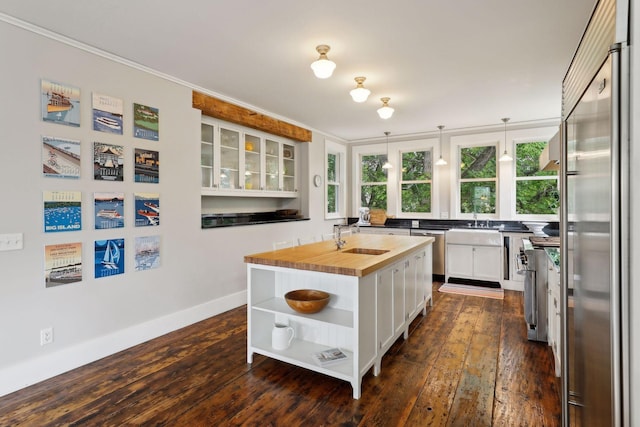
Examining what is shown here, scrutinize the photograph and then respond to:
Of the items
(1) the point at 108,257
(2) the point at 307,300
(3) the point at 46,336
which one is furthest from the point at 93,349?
(2) the point at 307,300

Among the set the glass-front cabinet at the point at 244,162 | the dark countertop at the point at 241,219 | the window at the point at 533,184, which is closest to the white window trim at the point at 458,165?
the window at the point at 533,184

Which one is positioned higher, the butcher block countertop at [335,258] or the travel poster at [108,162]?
the travel poster at [108,162]

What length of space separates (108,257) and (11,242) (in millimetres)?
668

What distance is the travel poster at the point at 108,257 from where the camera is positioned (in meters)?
2.85

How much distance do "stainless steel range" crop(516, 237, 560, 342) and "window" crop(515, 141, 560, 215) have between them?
2669mm

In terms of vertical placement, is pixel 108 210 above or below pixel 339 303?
above

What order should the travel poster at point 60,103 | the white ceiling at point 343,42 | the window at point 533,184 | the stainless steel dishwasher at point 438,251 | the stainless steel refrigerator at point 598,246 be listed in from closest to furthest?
the stainless steel refrigerator at point 598,246, the white ceiling at point 343,42, the travel poster at point 60,103, the window at point 533,184, the stainless steel dishwasher at point 438,251

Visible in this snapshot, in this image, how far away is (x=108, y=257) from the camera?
2.92 meters

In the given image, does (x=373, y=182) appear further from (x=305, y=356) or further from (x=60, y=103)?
(x=60, y=103)

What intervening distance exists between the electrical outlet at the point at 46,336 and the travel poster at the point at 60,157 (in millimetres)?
1149

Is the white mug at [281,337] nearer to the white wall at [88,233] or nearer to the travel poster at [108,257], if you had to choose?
the white wall at [88,233]

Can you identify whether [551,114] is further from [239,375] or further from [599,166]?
[239,375]

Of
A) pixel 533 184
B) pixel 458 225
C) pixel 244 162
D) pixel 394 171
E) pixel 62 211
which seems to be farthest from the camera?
pixel 394 171

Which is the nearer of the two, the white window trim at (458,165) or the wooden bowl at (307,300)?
the wooden bowl at (307,300)
